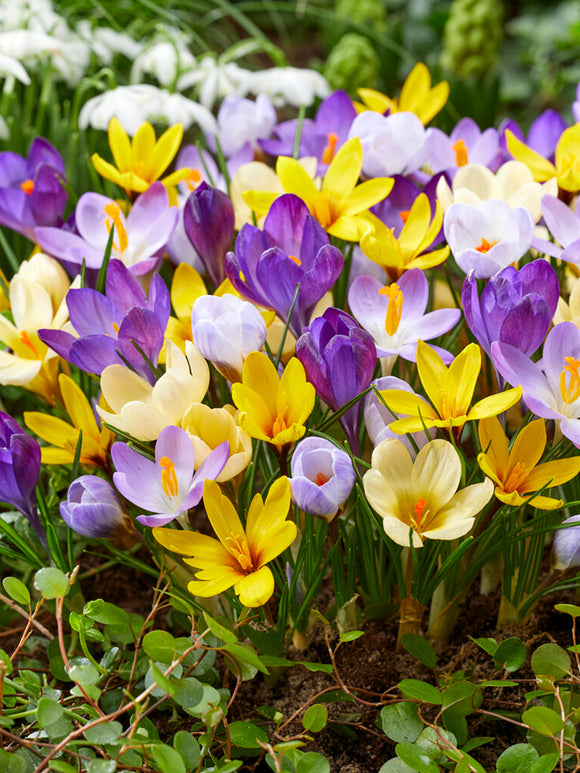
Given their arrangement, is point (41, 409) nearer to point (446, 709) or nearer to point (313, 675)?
point (313, 675)

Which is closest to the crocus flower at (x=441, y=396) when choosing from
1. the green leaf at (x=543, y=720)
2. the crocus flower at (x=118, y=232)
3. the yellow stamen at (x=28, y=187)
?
the green leaf at (x=543, y=720)

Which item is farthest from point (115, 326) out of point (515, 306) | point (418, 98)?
point (418, 98)

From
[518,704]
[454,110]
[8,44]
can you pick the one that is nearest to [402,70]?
[454,110]

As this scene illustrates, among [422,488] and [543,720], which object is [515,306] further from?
[543,720]

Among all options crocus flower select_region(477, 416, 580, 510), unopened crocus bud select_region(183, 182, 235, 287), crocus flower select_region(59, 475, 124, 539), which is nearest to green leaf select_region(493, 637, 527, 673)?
crocus flower select_region(477, 416, 580, 510)

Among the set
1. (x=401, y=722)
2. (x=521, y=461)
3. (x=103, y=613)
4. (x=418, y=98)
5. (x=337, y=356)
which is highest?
(x=418, y=98)

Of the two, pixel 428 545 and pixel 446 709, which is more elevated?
pixel 428 545
